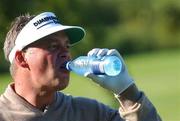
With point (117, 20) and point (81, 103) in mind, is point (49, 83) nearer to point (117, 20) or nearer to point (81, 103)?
point (81, 103)

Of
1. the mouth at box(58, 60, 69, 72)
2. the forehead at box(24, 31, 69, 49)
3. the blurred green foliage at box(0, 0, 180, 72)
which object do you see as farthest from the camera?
the blurred green foliage at box(0, 0, 180, 72)

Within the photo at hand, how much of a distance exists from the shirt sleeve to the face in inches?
13.5

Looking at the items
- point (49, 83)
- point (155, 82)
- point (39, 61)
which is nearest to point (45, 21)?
point (39, 61)

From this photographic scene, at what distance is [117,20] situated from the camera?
3850 cm

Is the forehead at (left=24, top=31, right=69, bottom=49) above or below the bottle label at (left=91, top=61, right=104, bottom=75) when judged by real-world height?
above

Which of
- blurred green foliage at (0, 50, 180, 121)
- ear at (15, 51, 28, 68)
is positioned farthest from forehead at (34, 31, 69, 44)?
blurred green foliage at (0, 50, 180, 121)

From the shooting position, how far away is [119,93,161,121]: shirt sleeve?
15.5 ft

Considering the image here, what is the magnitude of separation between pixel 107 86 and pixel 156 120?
32 cm

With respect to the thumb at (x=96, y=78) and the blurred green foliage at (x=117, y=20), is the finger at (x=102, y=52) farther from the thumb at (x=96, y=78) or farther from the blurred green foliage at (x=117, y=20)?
the blurred green foliage at (x=117, y=20)

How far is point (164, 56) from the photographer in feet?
130

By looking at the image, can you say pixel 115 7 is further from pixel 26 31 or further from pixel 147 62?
pixel 26 31

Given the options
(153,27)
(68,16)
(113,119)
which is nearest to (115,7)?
(153,27)

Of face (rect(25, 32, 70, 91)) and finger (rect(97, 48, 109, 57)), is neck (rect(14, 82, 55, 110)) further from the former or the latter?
finger (rect(97, 48, 109, 57))

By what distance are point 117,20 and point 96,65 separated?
111 ft
